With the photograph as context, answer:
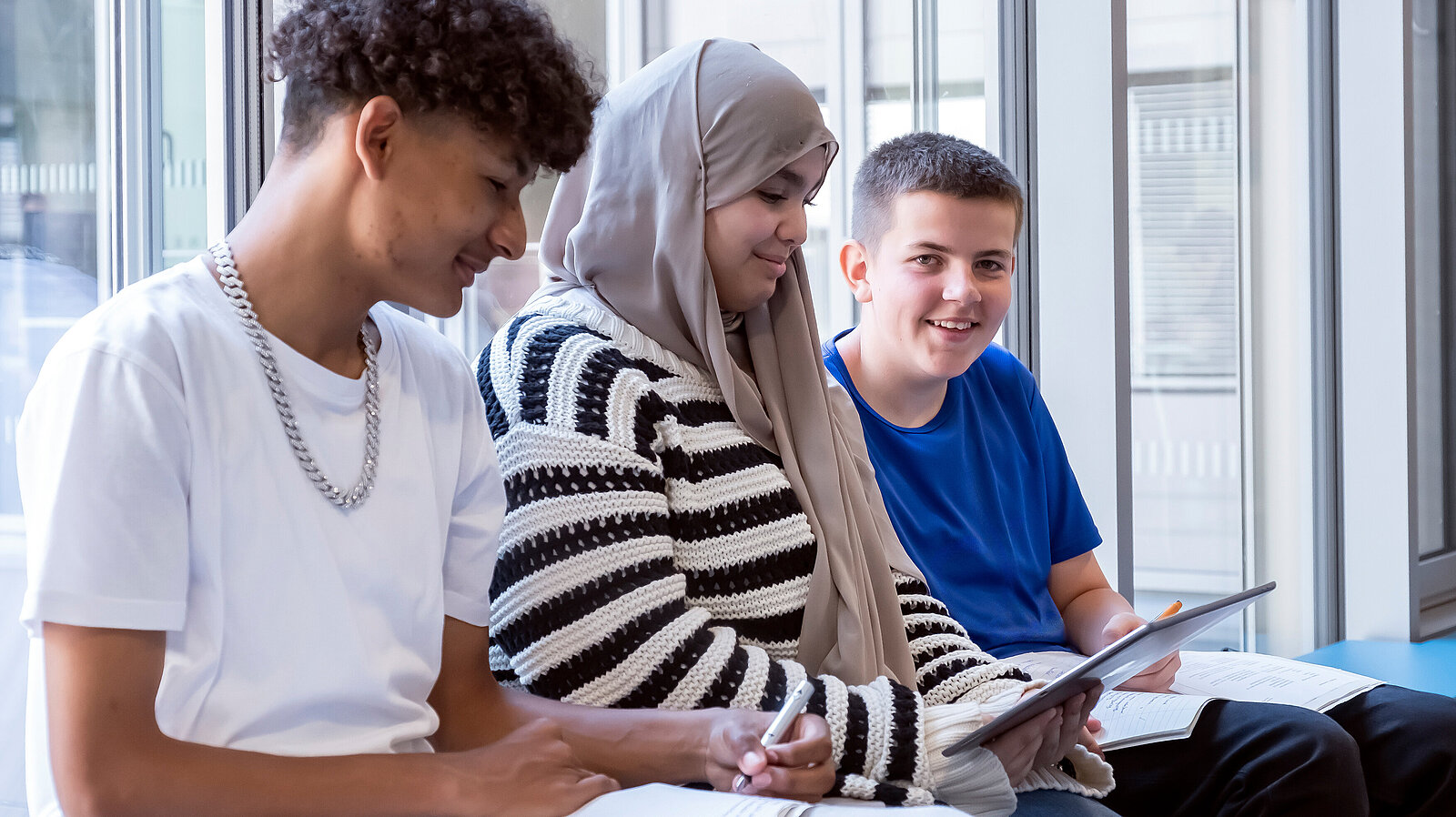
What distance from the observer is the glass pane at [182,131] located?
1.32 meters

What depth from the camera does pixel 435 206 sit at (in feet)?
3.04

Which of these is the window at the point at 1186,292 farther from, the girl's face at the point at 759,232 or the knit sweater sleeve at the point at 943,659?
the girl's face at the point at 759,232

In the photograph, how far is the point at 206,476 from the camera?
2.78 ft

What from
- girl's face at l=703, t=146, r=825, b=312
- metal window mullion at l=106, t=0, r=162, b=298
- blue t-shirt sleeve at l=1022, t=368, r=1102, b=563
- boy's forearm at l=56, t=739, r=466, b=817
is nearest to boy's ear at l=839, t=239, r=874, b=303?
blue t-shirt sleeve at l=1022, t=368, r=1102, b=563

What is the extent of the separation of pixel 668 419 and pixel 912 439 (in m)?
0.61

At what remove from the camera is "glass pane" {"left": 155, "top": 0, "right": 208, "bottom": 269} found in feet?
4.33

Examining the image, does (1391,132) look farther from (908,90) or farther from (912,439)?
(912,439)

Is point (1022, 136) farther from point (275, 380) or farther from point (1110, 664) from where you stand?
point (275, 380)

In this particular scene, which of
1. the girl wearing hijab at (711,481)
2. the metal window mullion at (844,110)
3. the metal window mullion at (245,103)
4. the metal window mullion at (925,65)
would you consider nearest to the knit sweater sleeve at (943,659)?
the girl wearing hijab at (711,481)

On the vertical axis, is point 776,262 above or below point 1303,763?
above

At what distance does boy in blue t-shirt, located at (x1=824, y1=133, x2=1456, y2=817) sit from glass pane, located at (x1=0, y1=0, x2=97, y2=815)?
1.01 metres

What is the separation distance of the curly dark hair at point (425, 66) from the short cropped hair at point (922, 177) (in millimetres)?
852

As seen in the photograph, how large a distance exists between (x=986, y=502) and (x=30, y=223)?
Result: 4.09ft

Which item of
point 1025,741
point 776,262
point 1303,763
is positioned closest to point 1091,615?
point 1303,763
